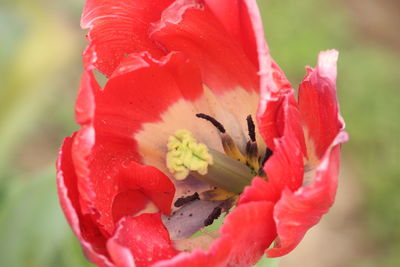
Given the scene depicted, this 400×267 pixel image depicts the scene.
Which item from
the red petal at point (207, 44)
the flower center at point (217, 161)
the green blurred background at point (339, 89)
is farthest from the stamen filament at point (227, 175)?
the green blurred background at point (339, 89)

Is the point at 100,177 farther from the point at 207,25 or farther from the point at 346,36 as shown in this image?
the point at 346,36

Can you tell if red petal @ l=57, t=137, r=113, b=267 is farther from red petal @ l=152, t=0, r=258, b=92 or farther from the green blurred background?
the green blurred background

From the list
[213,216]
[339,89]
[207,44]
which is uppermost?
[207,44]

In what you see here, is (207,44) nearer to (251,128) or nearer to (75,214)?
(251,128)

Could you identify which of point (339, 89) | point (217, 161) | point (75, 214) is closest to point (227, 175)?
point (217, 161)

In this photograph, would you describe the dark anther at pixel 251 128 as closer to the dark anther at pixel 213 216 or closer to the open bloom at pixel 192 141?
the open bloom at pixel 192 141

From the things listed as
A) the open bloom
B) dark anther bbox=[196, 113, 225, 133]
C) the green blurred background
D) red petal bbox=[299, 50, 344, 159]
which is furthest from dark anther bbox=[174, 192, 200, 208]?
the green blurred background
